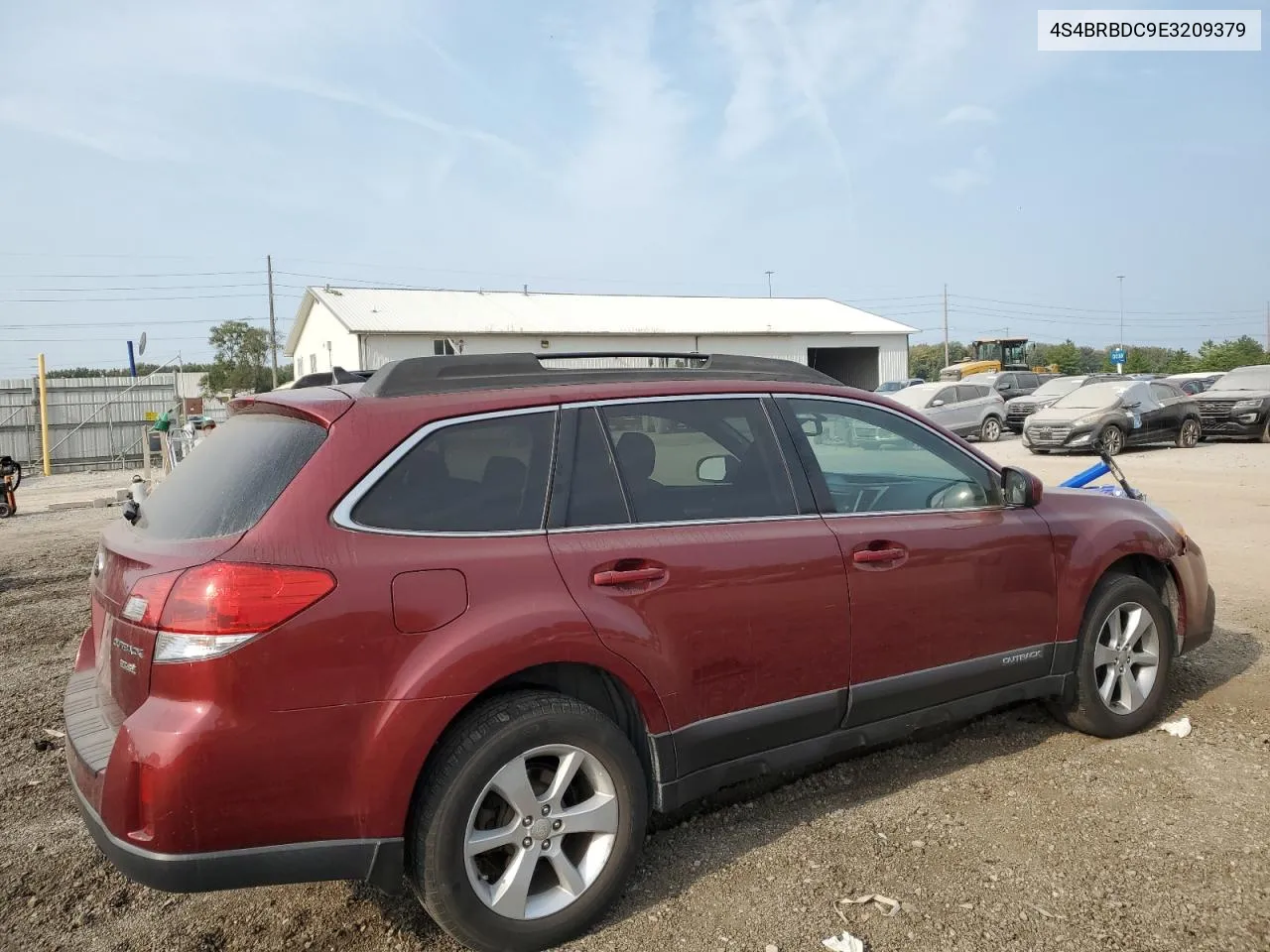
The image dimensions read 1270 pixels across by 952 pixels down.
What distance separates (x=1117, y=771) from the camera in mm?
3953

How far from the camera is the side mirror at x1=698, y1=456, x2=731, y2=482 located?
338 cm

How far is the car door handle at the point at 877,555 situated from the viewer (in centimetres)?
347

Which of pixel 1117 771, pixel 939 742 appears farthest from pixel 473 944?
pixel 1117 771

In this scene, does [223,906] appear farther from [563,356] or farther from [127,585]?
[563,356]

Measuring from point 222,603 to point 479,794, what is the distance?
87cm

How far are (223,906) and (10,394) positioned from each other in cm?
2882

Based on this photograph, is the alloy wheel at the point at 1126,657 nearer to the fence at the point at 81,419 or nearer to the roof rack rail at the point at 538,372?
the roof rack rail at the point at 538,372

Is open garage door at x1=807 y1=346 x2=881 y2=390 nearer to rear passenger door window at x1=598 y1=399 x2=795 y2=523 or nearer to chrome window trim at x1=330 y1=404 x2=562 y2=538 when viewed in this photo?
rear passenger door window at x1=598 y1=399 x2=795 y2=523

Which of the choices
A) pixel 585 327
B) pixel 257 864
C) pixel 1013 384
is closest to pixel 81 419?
pixel 585 327

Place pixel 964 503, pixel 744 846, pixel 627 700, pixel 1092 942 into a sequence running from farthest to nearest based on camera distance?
pixel 964 503
pixel 744 846
pixel 627 700
pixel 1092 942

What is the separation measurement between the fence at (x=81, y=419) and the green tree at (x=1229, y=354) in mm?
54456

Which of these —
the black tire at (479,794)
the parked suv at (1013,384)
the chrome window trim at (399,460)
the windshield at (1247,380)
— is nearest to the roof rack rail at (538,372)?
the chrome window trim at (399,460)

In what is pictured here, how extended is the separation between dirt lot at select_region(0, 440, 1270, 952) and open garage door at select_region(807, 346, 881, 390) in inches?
1544

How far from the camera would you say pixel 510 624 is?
8.95ft
